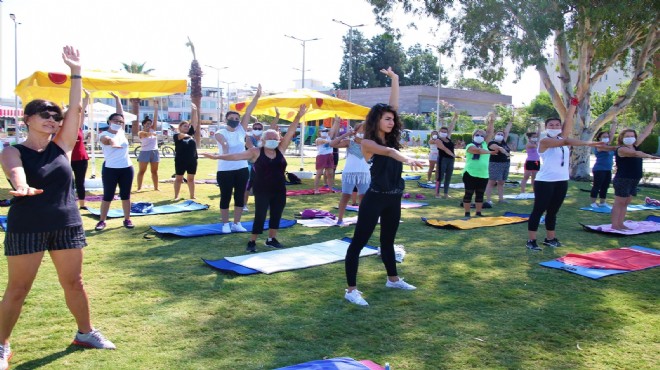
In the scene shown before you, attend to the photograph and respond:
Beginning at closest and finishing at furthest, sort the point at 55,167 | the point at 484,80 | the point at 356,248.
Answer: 1. the point at 55,167
2. the point at 356,248
3. the point at 484,80

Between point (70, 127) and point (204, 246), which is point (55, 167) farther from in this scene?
point (204, 246)

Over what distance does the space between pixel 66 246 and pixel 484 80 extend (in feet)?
66.1

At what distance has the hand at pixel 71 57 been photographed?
3926mm

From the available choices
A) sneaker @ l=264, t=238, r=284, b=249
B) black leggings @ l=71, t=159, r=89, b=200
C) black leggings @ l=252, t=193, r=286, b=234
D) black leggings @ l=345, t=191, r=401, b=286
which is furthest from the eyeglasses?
black leggings @ l=71, t=159, r=89, b=200

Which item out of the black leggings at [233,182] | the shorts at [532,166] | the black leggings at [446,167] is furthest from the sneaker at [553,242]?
the shorts at [532,166]

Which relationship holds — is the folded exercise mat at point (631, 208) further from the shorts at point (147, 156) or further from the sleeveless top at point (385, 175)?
the shorts at point (147, 156)

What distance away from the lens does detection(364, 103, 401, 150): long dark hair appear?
5082 millimetres

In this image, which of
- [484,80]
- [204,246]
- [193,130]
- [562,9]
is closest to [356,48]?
[484,80]

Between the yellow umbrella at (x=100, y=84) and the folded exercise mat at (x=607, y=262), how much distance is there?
339 inches

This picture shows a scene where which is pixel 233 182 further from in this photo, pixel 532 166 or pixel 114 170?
pixel 532 166

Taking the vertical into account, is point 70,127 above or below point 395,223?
above

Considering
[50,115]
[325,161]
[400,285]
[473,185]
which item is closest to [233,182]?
[400,285]

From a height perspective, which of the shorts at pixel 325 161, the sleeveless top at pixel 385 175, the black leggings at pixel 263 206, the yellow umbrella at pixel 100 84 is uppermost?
the yellow umbrella at pixel 100 84

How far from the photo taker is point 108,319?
4602 mm
